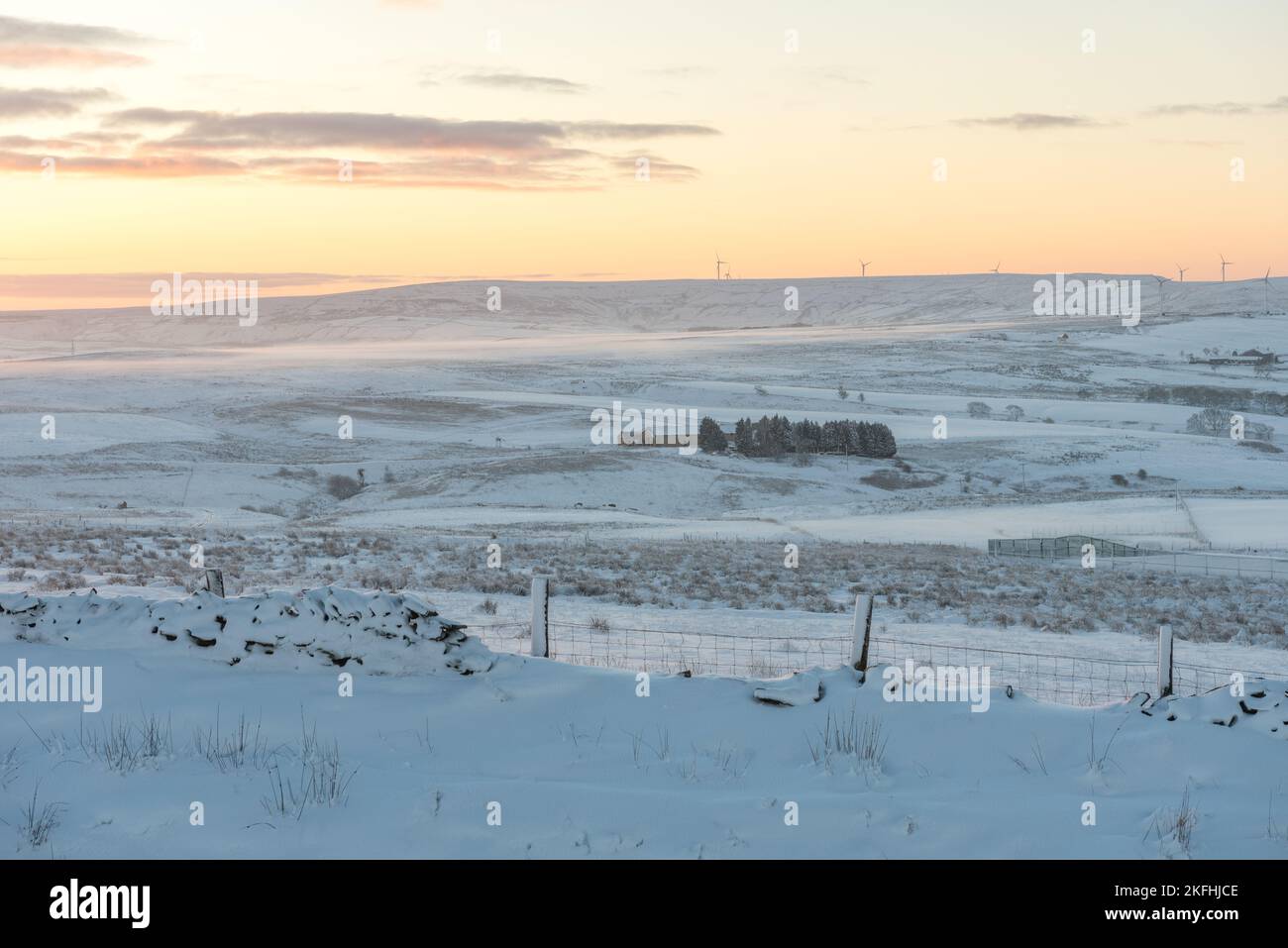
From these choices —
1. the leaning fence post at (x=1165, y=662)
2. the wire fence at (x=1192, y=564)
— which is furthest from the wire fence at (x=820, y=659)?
the wire fence at (x=1192, y=564)

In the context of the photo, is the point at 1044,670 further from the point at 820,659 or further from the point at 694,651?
the point at 694,651

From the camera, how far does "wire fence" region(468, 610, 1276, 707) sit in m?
12.9

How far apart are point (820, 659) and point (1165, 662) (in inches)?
193

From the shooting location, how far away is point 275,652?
9.68 metres

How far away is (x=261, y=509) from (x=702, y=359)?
342ft

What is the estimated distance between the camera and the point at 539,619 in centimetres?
1087

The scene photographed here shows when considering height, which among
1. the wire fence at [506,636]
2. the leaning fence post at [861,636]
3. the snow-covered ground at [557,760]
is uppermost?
the leaning fence post at [861,636]

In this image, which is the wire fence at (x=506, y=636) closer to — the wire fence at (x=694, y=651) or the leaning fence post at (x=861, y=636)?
the wire fence at (x=694, y=651)

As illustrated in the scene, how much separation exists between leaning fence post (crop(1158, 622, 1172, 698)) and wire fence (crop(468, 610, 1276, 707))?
2123 mm

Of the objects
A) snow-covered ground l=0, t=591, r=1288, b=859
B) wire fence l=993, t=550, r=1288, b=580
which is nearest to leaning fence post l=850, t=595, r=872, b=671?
snow-covered ground l=0, t=591, r=1288, b=859

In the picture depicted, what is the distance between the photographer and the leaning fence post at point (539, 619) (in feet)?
35.1

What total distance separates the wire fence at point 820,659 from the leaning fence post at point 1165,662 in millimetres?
2123

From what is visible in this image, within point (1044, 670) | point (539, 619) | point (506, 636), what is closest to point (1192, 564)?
point (1044, 670)
